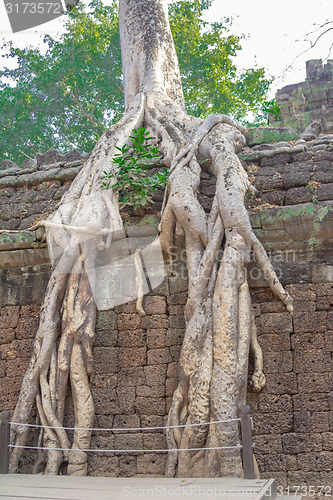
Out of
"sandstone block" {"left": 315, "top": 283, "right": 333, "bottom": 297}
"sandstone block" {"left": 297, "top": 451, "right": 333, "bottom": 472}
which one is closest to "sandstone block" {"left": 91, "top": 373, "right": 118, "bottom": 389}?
"sandstone block" {"left": 297, "top": 451, "right": 333, "bottom": 472}

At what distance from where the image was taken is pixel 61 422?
4.15 meters

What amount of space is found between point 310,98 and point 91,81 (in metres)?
5.84

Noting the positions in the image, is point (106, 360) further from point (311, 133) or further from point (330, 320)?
point (311, 133)

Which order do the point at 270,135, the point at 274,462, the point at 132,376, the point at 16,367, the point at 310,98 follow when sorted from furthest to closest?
the point at 310,98 < the point at 270,135 < the point at 16,367 < the point at 132,376 < the point at 274,462

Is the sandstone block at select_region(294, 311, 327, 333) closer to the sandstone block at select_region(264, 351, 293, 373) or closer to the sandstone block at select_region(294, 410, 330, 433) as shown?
the sandstone block at select_region(264, 351, 293, 373)

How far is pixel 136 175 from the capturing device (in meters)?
4.70

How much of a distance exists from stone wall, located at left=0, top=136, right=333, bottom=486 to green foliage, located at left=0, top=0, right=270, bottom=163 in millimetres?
7786

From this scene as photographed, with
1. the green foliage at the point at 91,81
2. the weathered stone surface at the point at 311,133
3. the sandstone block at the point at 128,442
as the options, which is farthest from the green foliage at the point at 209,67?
the sandstone block at the point at 128,442

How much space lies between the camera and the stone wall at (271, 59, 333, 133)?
316 inches

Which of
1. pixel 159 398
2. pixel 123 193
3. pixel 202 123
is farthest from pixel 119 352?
pixel 202 123

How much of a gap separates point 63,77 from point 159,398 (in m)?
9.83

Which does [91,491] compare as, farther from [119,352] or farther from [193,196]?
[193,196]

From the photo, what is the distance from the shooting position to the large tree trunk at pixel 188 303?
146 inches

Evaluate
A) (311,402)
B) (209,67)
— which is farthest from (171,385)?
(209,67)
